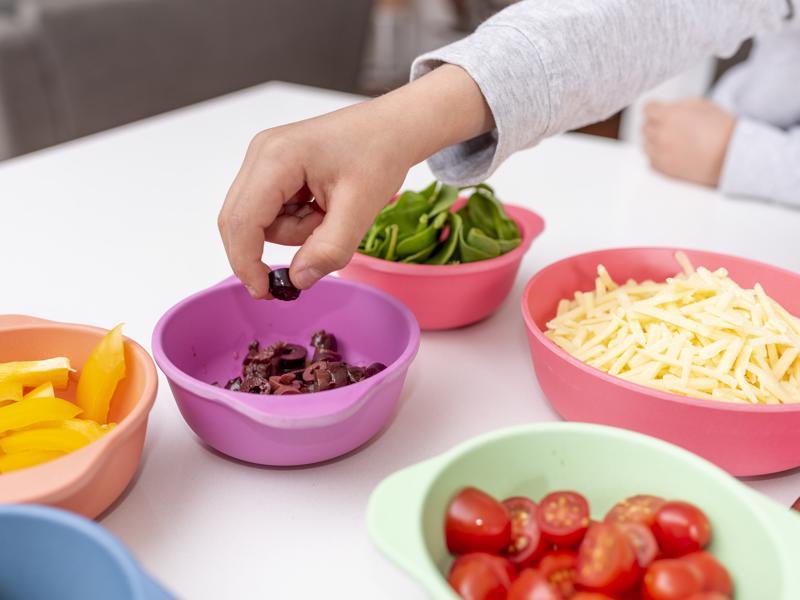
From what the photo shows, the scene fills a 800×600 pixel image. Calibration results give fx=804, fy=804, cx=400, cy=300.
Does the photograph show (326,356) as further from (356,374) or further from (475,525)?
(475,525)

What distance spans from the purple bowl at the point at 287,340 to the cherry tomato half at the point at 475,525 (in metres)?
0.13

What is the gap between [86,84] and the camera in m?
2.52

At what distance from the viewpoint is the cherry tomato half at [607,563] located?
1.62 feet

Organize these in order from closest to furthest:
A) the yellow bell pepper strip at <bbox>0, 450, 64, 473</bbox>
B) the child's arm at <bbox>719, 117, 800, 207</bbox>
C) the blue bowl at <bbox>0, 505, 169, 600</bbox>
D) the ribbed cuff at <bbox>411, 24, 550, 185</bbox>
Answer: the blue bowl at <bbox>0, 505, 169, 600</bbox> → the yellow bell pepper strip at <bbox>0, 450, 64, 473</bbox> → the ribbed cuff at <bbox>411, 24, 550, 185</bbox> → the child's arm at <bbox>719, 117, 800, 207</bbox>

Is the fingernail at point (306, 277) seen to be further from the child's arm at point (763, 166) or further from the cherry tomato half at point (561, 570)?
the child's arm at point (763, 166)

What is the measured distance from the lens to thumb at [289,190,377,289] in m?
0.66

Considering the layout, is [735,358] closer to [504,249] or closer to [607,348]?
[607,348]

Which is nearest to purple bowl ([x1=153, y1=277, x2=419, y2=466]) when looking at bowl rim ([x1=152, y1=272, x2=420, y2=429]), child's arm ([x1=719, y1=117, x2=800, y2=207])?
bowl rim ([x1=152, y1=272, x2=420, y2=429])

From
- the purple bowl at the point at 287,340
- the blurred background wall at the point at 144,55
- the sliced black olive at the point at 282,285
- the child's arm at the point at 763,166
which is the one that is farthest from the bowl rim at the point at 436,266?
the blurred background wall at the point at 144,55

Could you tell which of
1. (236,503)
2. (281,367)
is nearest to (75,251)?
(281,367)

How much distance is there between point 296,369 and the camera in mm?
776

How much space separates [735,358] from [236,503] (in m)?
0.45

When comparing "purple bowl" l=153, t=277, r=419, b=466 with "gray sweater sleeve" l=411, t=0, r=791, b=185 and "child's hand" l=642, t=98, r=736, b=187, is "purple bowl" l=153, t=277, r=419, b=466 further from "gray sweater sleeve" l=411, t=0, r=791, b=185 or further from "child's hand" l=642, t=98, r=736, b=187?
"child's hand" l=642, t=98, r=736, b=187

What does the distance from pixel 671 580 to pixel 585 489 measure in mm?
105
